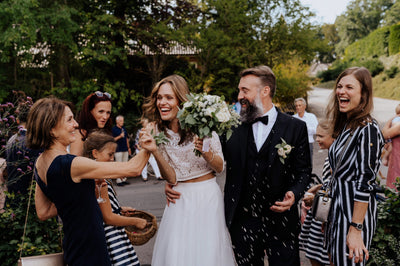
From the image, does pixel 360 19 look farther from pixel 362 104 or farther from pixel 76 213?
pixel 76 213

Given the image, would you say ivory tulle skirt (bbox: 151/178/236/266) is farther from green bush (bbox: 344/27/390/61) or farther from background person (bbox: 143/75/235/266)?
green bush (bbox: 344/27/390/61)

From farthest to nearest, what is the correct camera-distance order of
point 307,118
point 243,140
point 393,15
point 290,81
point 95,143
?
point 393,15 < point 290,81 < point 307,118 < point 243,140 < point 95,143

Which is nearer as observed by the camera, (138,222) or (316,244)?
(138,222)

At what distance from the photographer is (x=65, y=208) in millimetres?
2135

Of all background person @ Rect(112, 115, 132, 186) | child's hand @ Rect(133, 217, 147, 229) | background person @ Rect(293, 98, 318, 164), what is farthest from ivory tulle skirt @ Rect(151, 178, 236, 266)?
background person @ Rect(112, 115, 132, 186)

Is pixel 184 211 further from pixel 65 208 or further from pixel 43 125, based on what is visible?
pixel 43 125

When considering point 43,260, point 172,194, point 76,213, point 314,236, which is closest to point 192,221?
point 172,194

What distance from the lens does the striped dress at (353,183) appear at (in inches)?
91.4

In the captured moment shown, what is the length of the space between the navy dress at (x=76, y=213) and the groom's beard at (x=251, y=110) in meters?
1.48

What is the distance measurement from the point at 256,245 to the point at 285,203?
1.64 feet

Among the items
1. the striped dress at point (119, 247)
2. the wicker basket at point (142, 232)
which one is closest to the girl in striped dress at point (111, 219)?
the striped dress at point (119, 247)

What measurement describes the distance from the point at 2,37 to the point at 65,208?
10.0 metres

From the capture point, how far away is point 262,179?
2.83 m

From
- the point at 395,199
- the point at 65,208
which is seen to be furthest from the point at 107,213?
the point at 395,199
